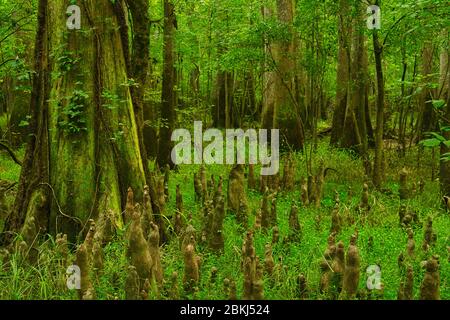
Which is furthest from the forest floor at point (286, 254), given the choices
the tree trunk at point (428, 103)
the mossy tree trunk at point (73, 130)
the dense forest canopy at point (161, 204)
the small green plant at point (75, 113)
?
the tree trunk at point (428, 103)

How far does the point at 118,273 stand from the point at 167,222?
1.81m

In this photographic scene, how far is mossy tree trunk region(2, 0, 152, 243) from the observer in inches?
217

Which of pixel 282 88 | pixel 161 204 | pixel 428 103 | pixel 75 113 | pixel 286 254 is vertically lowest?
pixel 286 254

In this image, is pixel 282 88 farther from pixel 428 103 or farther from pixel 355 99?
pixel 428 103

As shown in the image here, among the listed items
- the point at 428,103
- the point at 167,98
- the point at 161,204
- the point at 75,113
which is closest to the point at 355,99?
the point at 428,103

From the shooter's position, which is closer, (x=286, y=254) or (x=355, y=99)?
(x=286, y=254)

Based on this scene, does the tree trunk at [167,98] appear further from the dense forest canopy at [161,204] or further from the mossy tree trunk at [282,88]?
the mossy tree trunk at [282,88]

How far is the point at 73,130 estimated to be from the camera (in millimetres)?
5484

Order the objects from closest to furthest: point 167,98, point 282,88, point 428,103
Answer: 1. point 167,98
2. point 282,88
3. point 428,103

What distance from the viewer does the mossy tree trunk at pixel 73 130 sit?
552 centimetres

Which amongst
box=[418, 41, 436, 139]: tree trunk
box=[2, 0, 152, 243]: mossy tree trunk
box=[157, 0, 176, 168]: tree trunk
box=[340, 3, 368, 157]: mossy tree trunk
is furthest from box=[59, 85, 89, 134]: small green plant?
box=[418, 41, 436, 139]: tree trunk

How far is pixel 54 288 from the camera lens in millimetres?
4156
